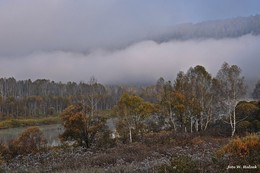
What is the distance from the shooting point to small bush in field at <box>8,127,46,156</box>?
25.9 meters

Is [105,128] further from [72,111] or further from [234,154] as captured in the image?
[234,154]

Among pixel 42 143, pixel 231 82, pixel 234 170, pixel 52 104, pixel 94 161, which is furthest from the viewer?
pixel 52 104

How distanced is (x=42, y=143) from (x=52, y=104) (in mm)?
98378

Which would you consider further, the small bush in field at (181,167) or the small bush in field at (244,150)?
the small bush in field at (244,150)

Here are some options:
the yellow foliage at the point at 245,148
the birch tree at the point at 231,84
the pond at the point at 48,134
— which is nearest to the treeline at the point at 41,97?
the pond at the point at 48,134

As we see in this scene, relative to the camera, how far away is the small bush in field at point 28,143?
2585cm

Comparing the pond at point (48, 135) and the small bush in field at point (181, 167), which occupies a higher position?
the small bush in field at point (181, 167)

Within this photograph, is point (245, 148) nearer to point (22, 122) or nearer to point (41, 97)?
point (22, 122)

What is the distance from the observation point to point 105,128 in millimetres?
29531

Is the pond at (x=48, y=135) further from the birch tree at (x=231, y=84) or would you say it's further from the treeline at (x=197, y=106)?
the birch tree at (x=231, y=84)

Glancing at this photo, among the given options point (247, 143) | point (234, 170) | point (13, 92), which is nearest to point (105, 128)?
point (247, 143)

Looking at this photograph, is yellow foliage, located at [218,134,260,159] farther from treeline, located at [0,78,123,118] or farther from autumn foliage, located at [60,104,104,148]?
treeline, located at [0,78,123,118]

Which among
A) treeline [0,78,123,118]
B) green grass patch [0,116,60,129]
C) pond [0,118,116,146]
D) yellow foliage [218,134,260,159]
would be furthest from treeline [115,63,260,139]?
green grass patch [0,116,60,129]

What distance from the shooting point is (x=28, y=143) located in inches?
1056
